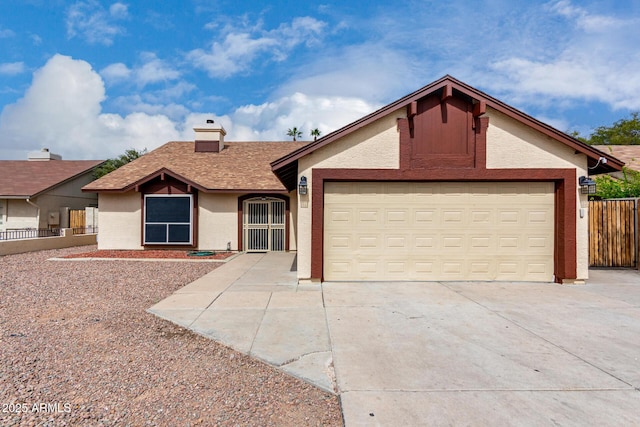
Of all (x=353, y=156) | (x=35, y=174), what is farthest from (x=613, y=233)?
(x=35, y=174)

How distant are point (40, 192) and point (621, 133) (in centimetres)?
4857

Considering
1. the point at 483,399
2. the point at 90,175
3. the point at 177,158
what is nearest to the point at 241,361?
the point at 483,399

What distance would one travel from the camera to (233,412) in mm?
2924

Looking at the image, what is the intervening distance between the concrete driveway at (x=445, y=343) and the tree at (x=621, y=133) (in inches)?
1346

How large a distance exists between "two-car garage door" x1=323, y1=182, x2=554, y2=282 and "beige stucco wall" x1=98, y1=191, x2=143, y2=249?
1027 cm

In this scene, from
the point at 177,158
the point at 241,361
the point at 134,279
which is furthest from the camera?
the point at 177,158

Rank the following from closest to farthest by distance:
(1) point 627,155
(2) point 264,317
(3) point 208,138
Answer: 1. (2) point 264,317
2. (1) point 627,155
3. (3) point 208,138

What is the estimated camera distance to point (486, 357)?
13.1 ft

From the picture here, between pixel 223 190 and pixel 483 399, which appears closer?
pixel 483 399

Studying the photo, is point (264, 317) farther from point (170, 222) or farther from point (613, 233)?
point (613, 233)

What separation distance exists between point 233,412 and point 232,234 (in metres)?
11.8

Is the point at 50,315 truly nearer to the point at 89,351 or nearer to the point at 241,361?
the point at 89,351

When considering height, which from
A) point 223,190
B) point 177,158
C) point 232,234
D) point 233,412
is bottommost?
point 233,412

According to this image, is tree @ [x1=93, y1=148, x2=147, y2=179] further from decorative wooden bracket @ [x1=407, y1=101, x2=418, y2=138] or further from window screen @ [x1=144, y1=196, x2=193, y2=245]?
decorative wooden bracket @ [x1=407, y1=101, x2=418, y2=138]
